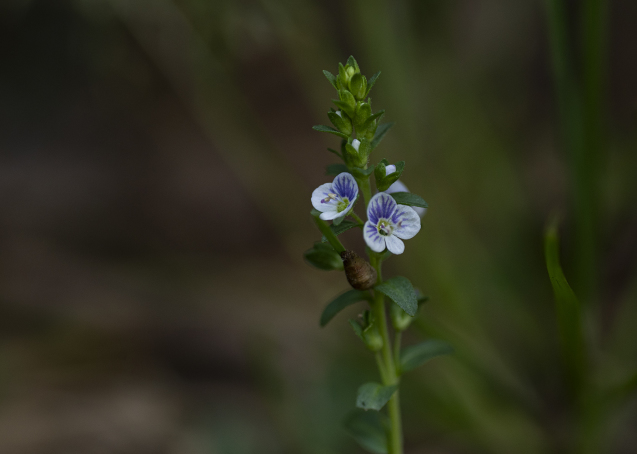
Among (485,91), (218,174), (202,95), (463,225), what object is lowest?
(463,225)

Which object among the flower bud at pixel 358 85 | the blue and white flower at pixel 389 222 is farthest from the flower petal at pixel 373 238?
the flower bud at pixel 358 85

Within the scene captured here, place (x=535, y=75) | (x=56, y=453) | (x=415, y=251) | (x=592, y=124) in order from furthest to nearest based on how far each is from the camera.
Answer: (x=535, y=75)
(x=415, y=251)
(x=56, y=453)
(x=592, y=124)

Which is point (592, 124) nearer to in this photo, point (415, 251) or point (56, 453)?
point (415, 251)

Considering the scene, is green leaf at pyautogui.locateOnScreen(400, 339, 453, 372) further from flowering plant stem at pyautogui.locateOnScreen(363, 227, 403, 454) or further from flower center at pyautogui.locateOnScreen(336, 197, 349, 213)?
flower center at pyautogui.locateOnScreen(336, 197, 349, 213)

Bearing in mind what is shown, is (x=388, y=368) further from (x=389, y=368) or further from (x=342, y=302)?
(x=342, y=302)

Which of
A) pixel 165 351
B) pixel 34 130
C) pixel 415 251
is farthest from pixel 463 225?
pixel 34 130

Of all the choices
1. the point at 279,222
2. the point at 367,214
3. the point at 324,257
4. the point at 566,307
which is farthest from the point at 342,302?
the point at 279,222
